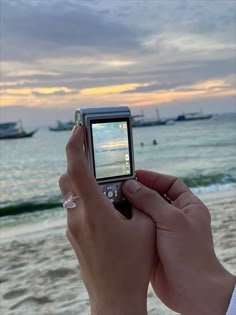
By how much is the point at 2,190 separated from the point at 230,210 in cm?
836

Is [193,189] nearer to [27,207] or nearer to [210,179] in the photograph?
[210,179]

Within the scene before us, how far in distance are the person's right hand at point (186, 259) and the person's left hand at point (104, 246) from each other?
0.06 metres

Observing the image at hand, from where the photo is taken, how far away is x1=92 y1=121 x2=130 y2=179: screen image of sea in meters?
1.09

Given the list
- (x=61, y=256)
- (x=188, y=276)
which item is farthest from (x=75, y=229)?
(x=61, y=256)

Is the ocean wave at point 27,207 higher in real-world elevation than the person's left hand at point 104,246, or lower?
lower

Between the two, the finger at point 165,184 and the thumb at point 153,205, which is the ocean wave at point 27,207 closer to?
the finger at point 165,184

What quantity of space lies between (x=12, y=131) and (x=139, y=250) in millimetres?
62308

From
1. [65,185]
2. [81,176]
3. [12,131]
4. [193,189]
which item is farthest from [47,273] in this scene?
[12,131]

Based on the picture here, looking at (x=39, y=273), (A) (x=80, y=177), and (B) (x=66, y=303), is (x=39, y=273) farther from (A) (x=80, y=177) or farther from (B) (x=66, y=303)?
(A) (x=80, y=177)

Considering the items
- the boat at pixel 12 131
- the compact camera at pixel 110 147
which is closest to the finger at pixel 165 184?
the compact camera at pixel 110 147

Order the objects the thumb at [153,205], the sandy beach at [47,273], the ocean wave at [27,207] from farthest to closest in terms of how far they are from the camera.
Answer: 1. the ocean wave at [27,207]
2. the sandy beach at [47,273]
3. the thumb at [153,205]

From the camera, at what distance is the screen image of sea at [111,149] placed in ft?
3.58

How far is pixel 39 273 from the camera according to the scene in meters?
4.88

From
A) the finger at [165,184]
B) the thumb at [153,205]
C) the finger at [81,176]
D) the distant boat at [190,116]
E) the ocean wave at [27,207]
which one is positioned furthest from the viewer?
the distant boat at [190,116]
